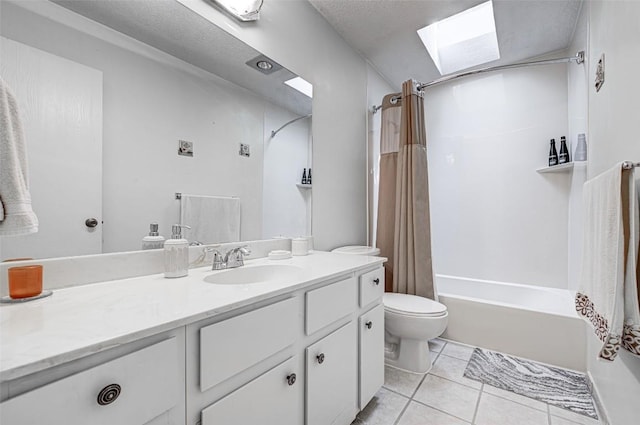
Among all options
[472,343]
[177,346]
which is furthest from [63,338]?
[472,343]

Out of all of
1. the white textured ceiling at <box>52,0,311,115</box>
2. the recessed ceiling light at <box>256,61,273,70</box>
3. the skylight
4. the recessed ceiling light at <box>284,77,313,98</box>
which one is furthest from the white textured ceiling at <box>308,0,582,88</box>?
the white textured ceiling at <box>52,0,311,115</box>

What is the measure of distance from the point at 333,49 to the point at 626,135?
1.79 m

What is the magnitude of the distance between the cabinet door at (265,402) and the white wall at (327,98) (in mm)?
1063

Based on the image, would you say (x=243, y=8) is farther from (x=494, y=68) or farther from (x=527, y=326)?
A: (x=527, y=326)

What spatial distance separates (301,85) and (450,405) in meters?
Answer: 2.09

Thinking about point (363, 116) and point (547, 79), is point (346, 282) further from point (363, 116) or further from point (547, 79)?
point (547, 79)

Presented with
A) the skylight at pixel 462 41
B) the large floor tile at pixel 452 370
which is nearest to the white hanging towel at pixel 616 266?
the large floor tile at pixel 452 370

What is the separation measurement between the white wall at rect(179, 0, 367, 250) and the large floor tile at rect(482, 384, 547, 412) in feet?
4.24

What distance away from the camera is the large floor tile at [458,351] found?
2016 mm

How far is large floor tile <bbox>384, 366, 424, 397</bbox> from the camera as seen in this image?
5.47ft

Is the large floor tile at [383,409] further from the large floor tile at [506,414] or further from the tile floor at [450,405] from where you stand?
the large floor tile at [506,414]

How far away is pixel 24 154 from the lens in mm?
703

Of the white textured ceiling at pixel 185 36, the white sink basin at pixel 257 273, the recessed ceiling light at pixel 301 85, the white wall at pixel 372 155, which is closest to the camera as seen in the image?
the white textured ceiling at pixel 185 36

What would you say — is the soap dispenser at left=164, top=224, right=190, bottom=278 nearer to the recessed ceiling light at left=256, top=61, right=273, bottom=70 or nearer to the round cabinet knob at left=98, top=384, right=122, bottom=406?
the round cabinet knob at left=98, top=384, right=122, bottom=406
